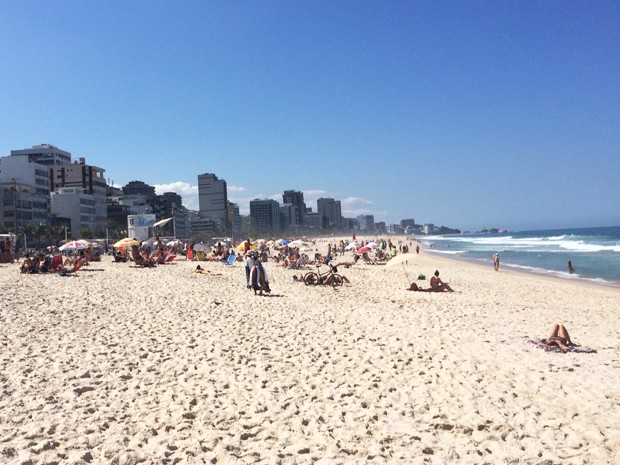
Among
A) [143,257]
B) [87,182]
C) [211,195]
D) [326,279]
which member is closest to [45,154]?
[87,182]

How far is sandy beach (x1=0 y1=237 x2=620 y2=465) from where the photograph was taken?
181 inches

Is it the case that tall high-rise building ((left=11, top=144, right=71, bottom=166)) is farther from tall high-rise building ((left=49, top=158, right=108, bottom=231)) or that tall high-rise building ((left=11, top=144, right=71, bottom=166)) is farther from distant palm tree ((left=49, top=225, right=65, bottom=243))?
distant palm tree ((left=49, top=225, right=65, bottom=243))

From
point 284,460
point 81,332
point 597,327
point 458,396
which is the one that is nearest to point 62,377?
point 81,332

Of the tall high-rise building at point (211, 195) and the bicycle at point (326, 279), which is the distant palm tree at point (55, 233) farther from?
the tall high-rise building at point (211, 195)

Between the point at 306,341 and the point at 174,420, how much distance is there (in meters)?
3.98

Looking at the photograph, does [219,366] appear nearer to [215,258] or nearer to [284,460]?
[284,460]

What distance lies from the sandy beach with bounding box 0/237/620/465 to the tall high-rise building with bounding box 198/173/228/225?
17054cm

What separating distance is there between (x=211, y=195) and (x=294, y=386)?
Result: 180m

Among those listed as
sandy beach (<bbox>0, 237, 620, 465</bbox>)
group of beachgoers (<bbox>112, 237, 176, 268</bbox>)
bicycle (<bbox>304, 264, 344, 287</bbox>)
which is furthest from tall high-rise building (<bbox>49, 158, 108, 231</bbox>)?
sandy beach (<bbox>0, 237, 620, 465</bbox>)

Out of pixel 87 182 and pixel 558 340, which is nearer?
pixel 558 340

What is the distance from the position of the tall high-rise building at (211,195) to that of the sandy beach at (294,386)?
560 feet

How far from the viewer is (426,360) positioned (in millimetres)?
7617

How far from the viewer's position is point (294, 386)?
20.8 ft

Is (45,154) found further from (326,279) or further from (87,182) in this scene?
(326,279)
